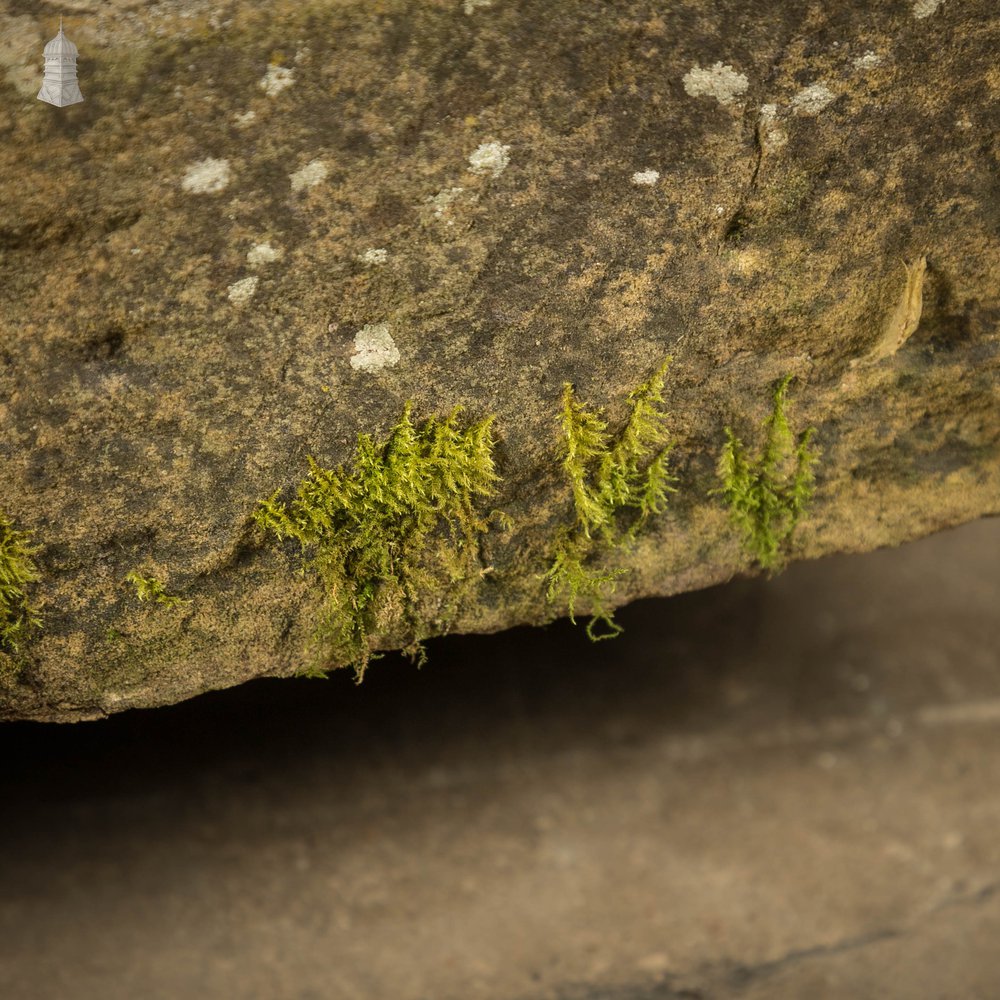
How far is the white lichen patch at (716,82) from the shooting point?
1146mm

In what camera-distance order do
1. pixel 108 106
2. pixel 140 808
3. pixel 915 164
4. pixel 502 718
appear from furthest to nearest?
pixel 502 718
pixel 140 808
pixel 915 164
pixel 108 106

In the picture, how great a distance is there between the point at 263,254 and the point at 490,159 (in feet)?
0.94

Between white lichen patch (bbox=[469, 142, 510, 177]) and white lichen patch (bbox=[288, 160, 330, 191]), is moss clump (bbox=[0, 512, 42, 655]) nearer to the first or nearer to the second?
white lichen patch (bbox=[288, 160, 330, 191])

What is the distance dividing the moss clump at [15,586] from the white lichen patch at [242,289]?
36 cm

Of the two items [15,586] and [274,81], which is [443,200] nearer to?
[274,81]

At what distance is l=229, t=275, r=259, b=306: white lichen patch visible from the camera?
110cm

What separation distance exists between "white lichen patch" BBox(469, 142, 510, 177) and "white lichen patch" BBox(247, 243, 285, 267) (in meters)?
0.24

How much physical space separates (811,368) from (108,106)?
919mm

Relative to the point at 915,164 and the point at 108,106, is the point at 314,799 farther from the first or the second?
the point at 915,164

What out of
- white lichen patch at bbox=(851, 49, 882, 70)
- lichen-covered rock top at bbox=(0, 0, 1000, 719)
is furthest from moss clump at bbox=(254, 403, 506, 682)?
white lichen patch at bbox=(851, 49, 882, 70)

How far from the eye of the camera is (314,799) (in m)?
1.82

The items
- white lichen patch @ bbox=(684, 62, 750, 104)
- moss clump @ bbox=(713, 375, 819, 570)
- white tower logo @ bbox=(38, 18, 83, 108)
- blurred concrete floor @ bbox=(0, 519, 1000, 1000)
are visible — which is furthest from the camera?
blurred concrete floor @ bbox=(0, 519, 1000, 1000)

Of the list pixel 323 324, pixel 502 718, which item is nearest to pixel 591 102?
pixel 323 324

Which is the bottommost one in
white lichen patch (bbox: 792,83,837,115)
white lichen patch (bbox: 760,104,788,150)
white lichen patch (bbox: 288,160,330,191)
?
white lichen patch (bbox: 288,160,330,191)
